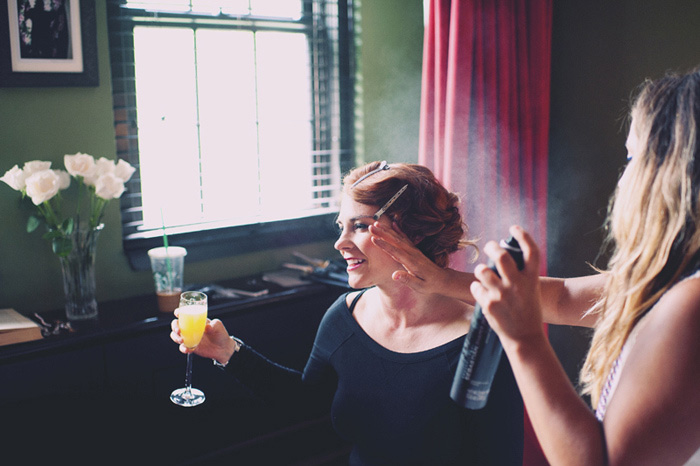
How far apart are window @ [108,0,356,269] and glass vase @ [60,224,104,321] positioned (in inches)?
11.1

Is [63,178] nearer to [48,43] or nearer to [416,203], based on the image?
[48,43]

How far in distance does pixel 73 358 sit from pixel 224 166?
1069 millimetres

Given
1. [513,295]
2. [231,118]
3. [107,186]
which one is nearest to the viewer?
[513,295]

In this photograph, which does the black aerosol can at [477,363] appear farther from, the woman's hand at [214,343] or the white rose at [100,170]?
the white rose at [100,170]

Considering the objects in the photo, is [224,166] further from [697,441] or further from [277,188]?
[697,441]

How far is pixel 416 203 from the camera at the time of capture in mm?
1713

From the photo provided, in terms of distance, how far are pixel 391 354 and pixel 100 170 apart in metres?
1.21

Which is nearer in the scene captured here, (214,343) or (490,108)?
(214,343)

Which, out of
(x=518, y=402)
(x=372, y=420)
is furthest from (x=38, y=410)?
(x=518, y=402)

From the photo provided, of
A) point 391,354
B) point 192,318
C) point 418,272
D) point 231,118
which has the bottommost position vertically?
point 391,354

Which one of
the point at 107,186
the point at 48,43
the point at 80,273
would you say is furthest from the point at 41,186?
the point at 48,43

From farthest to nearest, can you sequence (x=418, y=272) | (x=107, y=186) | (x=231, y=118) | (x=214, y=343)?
(x=231, y=118) < (x=107, y=186) < (x=214, y=343) < (x=418, y=272)

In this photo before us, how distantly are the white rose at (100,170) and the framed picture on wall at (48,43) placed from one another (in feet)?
1.03

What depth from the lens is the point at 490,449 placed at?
4.83 feet
